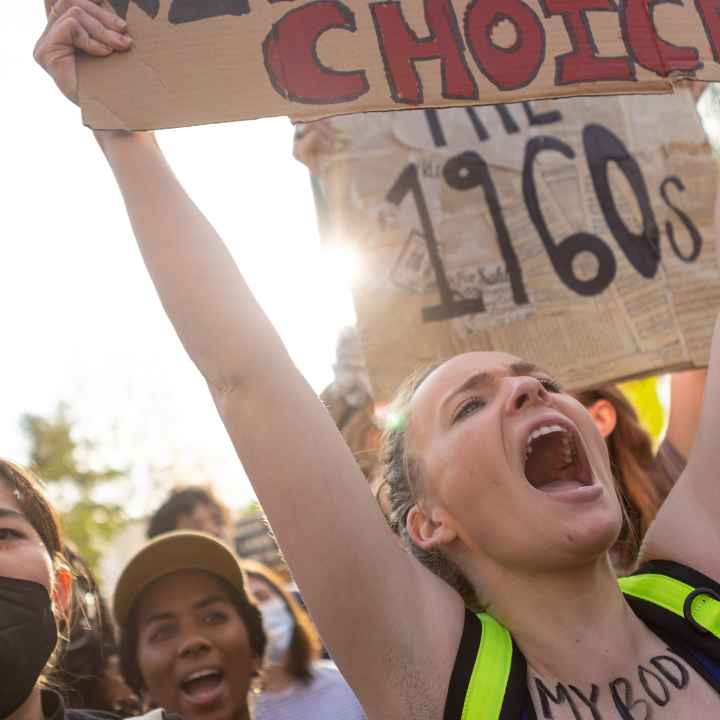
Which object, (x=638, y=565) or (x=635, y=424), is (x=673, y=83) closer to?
(x=638, y=565)

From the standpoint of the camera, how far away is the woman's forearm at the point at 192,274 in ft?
4.60

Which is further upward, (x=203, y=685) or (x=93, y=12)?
(x=93, y=12)

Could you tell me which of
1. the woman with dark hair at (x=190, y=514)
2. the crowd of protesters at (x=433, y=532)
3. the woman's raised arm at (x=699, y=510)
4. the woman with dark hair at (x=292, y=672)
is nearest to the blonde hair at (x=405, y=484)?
the crowd of protesters at (x=433, y=532)

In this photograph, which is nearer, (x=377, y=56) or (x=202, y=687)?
(x=377, y=56)

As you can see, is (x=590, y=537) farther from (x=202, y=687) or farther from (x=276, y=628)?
(x=276, y=628)

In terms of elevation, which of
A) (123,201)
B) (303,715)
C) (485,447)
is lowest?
(303,715)

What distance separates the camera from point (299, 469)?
1331mm

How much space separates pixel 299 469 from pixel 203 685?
1.36 metres

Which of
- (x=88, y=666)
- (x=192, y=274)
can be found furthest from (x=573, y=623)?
(x=88, y=666)

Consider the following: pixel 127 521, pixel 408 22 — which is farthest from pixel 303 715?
pixel 127 521

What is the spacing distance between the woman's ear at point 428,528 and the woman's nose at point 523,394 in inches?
8.2

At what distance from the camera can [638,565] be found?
170 centimetres

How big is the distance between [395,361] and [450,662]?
114cm

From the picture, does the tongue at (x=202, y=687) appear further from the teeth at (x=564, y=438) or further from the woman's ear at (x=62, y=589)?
the teeth at (x=564, y=438)
